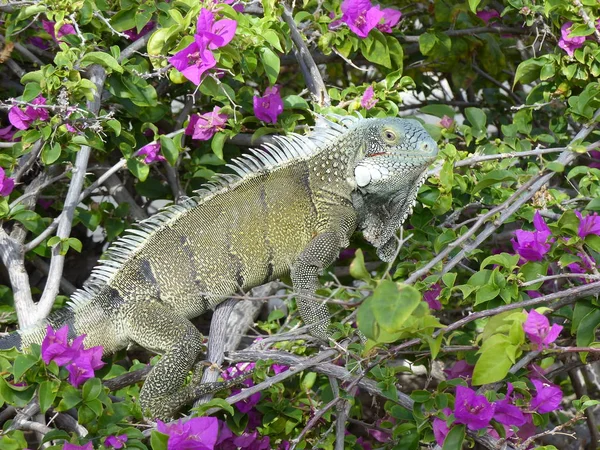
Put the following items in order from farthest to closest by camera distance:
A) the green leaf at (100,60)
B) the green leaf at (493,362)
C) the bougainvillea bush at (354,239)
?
the green leaf at (100,60)
the bougainvillea bush at (354,239)
the green leaf at (493,362)

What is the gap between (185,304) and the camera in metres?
2.92

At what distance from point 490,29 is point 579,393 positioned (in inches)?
57.8

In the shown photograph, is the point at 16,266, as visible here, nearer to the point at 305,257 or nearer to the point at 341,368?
the point at 305,257

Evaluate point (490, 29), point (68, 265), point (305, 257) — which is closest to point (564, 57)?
point (490, 29)

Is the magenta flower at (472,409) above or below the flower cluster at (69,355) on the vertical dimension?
below

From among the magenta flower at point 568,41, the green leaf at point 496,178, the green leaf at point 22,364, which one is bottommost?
the green leaf at point 22,364

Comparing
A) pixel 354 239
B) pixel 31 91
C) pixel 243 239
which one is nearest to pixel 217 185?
pixel 243 239

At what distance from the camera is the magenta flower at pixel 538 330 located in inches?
81.0

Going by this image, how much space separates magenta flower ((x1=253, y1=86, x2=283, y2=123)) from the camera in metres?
3.12

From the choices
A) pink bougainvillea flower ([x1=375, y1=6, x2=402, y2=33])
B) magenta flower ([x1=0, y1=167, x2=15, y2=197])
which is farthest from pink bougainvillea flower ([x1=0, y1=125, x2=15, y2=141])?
pink bougainvillea flower ([x1=375, y1=6, x2=402, y2=33])

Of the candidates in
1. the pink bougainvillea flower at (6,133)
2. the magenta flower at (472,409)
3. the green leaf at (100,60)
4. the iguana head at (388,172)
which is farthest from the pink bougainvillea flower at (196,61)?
the magenta flower at (472,409)

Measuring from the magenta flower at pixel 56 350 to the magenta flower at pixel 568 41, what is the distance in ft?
5.99

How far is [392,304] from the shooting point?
1.65 metres

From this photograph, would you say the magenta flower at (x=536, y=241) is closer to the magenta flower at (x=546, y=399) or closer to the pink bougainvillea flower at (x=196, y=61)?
the magenta flower at (x=546, y=399)
